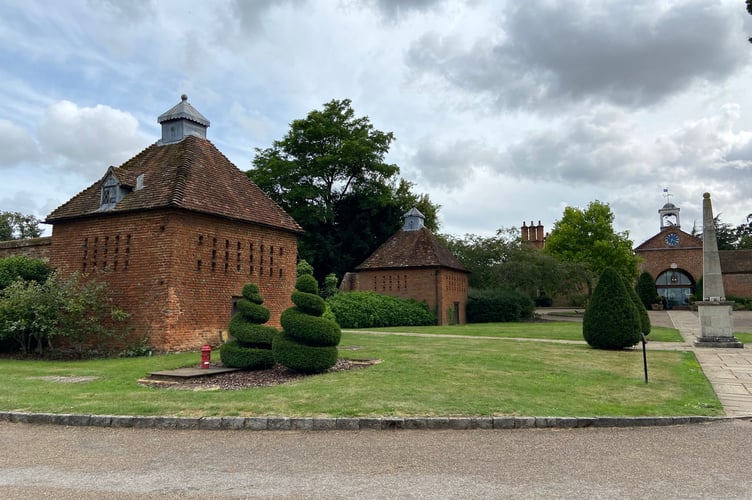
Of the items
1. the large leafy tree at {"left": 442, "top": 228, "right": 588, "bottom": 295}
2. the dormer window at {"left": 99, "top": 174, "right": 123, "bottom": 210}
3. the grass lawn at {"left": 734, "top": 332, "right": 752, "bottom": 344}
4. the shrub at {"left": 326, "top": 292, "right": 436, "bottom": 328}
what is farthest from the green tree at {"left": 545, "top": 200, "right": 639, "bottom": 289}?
the dormer window at {"left": 99, "top": 174, "right": 123, "bottom": 210}

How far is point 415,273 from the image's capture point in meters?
35.7

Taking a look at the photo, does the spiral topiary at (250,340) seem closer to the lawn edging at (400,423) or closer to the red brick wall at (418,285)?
the lawn edging at (400,423)

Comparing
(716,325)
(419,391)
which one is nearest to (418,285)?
(716,325)

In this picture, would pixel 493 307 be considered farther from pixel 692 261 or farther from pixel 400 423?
pixel 400 423

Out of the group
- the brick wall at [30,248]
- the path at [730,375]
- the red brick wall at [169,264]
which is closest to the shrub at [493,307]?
the path at [730,375]

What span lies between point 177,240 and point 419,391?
10648 mm

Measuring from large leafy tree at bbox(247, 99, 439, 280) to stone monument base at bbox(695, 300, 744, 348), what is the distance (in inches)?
948

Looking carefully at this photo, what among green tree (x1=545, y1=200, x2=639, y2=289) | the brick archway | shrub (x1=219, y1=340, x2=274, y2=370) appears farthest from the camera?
the brick archway

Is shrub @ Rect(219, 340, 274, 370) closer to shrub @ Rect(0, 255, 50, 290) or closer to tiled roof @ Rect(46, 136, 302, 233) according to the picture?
tiled roof @ Rect(46, 136, 302, 233)

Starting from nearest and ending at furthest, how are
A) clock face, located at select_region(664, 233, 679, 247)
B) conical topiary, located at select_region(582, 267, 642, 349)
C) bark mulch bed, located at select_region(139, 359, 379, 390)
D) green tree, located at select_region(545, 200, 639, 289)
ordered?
bark mulch bed, located at select_region(139, 359, 379, 390) → conical topiary, located at select_region(582, 267, 642, 349) → green tree, located at select_region(545, 200, 639, 289) → clock face, located at select_region(664, 233, 679, 247)

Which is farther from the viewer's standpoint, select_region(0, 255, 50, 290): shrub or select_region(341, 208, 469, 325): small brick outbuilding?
select_region(341, 208, 469, 325): small brick outbuilding

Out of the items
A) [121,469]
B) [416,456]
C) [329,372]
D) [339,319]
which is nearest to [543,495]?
[416,456]

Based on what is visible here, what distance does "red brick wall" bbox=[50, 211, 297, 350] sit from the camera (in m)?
16.8

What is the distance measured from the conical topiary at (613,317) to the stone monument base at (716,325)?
3.55 meters
